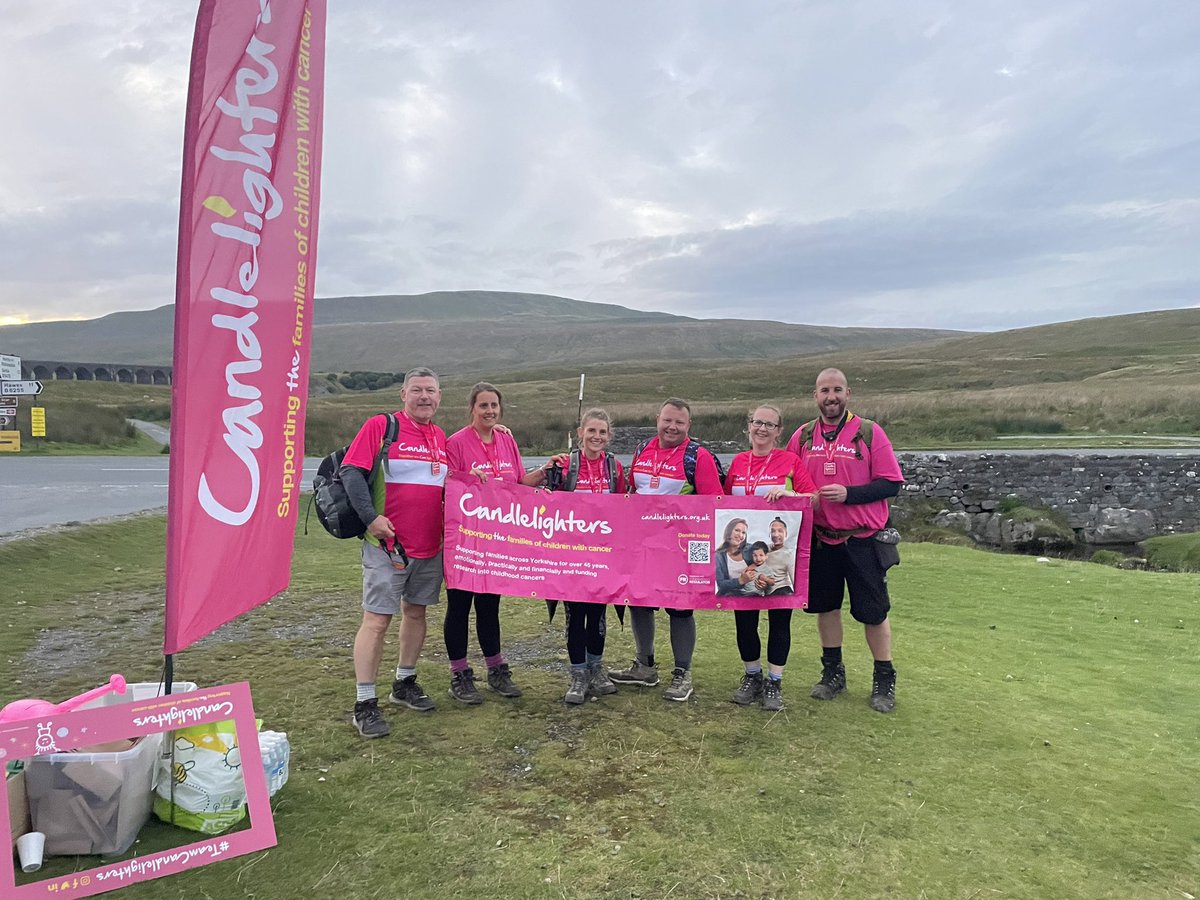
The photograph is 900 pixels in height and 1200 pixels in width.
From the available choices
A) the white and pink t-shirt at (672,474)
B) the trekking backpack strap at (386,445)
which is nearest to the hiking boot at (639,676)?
the white and pink t-shirt at (672,474)

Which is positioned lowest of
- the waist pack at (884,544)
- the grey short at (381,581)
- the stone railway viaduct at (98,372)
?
the grey short at (381,581)

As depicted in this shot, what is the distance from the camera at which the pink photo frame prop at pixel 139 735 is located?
300cm

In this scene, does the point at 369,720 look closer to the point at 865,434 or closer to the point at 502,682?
the point at 502,682

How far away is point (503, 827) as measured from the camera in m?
3.70

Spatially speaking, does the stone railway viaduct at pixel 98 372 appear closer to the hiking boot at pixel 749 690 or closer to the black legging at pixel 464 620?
the black legging at pixel 464 620

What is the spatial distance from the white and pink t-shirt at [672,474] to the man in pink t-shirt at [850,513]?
0.66 m

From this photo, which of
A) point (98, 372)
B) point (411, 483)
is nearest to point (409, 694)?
point (411, 483)

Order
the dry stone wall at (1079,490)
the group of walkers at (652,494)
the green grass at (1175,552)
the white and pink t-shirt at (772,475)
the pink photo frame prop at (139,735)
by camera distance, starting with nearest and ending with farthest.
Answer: the pink photo frame prop at (139,735), the group of walkers at (652,494), the white and pink t-shirt at (772,475), the green grass at (1175,552), the dry stone wall at (1079,490)

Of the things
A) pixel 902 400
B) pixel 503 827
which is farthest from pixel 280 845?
pixel 902 400

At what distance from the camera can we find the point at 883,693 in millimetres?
5434

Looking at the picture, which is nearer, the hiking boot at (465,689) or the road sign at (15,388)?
the hiking boot at (465,689)

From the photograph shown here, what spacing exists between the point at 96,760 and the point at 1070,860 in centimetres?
453

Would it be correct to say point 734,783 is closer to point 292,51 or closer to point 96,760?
point 96,760

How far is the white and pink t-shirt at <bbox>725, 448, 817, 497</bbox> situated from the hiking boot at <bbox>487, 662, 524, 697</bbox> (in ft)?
7.13
